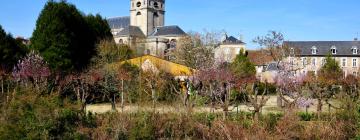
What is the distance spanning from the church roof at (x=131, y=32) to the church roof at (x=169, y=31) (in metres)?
3.41

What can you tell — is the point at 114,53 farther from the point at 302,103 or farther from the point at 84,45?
the point at 302,103

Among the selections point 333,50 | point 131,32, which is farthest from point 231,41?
point 131,32

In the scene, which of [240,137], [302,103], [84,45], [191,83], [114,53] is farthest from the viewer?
[114,53]

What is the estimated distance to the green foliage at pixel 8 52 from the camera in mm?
26944

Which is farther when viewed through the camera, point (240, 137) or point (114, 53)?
point (114, 53)

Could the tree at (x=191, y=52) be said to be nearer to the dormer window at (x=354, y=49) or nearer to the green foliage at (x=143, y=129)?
the dormer window at (x=354, y=49)

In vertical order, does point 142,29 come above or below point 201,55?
above

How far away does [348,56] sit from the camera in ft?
192

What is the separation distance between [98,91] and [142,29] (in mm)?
61676

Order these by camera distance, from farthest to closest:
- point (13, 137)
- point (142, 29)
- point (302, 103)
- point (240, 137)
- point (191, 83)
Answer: point (142, 29), point (191, 83), point (302, 103), point (240, 137), point (13, 137)

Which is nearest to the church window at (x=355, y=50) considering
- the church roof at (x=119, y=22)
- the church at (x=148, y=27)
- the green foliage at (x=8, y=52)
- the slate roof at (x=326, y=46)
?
the slate roof at (x=326, y=46)

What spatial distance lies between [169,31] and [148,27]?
31.8 feet

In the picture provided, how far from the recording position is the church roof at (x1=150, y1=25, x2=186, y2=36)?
77.8m

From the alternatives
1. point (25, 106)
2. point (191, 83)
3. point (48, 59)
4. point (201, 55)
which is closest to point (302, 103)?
point (191, 83)
